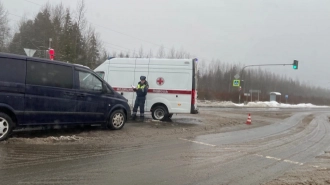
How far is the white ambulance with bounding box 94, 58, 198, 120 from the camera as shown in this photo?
12.7 metres

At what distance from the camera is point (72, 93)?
8.45 meters

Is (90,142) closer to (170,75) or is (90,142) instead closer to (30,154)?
(30,154)

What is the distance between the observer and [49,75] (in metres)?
7.98

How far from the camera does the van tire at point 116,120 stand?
964 cm

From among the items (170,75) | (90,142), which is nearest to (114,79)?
(170,75)

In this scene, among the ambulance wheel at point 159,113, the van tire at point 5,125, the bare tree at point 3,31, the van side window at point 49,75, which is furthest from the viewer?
the bare tree at point 3,31

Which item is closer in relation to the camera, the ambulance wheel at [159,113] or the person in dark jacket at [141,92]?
the person in dark jacket at [141,92]

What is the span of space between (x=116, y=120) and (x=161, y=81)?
3659mm

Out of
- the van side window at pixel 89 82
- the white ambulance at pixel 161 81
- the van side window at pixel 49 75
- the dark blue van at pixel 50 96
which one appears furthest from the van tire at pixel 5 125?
the white ambulance at pixel 161 81

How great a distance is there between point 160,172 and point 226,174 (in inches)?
47.6

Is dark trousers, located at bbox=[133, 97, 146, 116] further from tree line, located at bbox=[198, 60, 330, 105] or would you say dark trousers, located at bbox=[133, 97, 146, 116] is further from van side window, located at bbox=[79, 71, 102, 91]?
tree line, located at bbox=[198, 60, 330, 105]

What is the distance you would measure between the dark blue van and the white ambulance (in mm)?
3403

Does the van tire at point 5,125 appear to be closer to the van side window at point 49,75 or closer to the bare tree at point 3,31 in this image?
the van side window at point 49,75

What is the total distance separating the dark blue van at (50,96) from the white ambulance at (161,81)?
340cm
